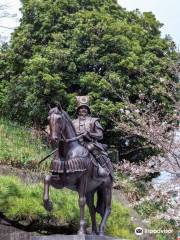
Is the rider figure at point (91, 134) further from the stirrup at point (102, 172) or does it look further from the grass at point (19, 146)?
the grass at point (19, 146)

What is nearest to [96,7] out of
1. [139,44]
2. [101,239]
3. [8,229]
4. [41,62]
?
[139,44]

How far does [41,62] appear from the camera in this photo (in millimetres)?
21266

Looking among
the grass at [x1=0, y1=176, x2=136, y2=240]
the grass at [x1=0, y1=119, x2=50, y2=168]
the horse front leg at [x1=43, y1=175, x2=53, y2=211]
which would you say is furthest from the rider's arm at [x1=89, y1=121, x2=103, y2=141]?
the grass at [x1=0, y1=119, x2=50, y2=168]

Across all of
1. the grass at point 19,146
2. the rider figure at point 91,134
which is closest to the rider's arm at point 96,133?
the rider figure at point 91,134

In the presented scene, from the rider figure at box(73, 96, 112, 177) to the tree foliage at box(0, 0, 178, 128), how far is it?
895cm

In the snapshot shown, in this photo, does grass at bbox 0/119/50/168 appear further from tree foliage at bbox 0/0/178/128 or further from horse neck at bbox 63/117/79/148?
horse neck at bbox 63/117/79/148

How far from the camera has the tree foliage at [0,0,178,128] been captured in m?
21.2

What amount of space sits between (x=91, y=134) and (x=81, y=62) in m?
11.4

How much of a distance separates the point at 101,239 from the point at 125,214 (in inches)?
194

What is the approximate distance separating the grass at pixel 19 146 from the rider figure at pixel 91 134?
5.97 m

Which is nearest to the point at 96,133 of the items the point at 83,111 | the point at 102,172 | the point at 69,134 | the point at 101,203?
the point at 83,111

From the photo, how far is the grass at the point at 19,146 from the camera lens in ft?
56.0

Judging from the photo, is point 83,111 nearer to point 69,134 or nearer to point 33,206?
point 69,134

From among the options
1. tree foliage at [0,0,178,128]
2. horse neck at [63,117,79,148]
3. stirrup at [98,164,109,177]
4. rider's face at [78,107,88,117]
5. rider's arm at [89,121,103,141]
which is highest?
tree foliage at [0,0,178,128]
